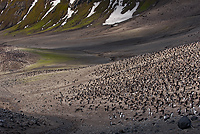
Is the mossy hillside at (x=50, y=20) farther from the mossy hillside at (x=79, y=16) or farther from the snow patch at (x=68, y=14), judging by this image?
the mossy hillside at (x=79, y=16)

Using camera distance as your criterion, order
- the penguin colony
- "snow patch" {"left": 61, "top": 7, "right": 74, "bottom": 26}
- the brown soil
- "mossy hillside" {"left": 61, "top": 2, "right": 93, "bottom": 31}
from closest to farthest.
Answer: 1. the brown soil
2. the penguin colony
3. "mossy hillside" {"left": 61, "top": 2, "right": 93, "bottom": 31}
4. "snow patch" {"left": 61, "top": 7, "right": 74, "bottom": 26}

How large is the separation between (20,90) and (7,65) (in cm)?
1959

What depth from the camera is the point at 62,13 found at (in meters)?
143

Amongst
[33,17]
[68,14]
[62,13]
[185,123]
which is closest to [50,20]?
[62,13]

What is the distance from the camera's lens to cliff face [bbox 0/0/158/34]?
106 meters

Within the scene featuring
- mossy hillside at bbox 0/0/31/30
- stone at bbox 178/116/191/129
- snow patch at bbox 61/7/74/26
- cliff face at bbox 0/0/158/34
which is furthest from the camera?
mossy hillside at bbox 0/0/31/30

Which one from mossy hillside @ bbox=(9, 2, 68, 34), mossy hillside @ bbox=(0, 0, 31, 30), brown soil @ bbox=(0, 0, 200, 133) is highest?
mossy hillside @ bbox=(0, 0, 31, 30)

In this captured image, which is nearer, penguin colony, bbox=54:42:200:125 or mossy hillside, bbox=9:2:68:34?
penguin colony, bbox=54:42:200:125

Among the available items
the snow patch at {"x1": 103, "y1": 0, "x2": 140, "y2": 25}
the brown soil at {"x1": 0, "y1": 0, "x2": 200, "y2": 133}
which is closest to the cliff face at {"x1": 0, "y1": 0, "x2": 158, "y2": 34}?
the snow patch at {"x1": 103, "y1": 0, "x2": 140, "y2": 25}

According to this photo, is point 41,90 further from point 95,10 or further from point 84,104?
point 95,10

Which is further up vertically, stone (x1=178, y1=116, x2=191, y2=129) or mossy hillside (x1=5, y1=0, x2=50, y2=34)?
mossy hillside (x1=5, y1=0, x2=50, y2=34)

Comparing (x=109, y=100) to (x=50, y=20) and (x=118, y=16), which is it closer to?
(x=118, y=16)

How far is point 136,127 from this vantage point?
34.5 feet

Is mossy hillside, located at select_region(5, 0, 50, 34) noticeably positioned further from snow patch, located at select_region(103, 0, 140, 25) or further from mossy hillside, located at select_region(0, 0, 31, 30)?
snow patch, located at select_region(103, 0, 140, 25)
